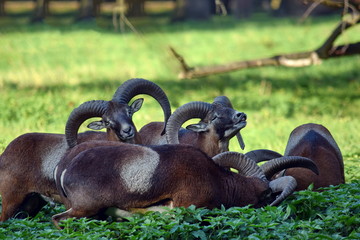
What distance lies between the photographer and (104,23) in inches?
1321

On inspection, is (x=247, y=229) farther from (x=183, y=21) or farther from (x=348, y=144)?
(x=183, y=21)

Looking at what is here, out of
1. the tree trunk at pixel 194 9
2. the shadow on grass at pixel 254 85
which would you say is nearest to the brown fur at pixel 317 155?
the shadow on grass at pixel 254 85

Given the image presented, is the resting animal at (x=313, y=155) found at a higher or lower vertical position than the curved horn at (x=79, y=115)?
lower

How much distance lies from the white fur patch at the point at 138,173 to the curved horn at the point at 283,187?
4.72 feet

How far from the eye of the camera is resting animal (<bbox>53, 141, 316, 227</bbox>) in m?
8.11

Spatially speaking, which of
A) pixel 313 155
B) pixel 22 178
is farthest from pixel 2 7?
pixel 313 155

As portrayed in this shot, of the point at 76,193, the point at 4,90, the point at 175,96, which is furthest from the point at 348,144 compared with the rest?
the point at 4,90

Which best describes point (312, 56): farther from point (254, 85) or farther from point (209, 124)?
point (209, 124)

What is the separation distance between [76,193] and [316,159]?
11.8 feet

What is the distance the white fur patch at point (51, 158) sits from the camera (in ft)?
31.4

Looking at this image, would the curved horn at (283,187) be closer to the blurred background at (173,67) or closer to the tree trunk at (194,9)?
the blurred background at (173,67)

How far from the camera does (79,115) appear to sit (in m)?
10.1

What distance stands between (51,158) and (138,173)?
1920 millimetres

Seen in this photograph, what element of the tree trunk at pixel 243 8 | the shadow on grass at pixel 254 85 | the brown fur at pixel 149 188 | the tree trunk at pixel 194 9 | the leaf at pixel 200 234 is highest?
the brown fur at pixel 149 188
